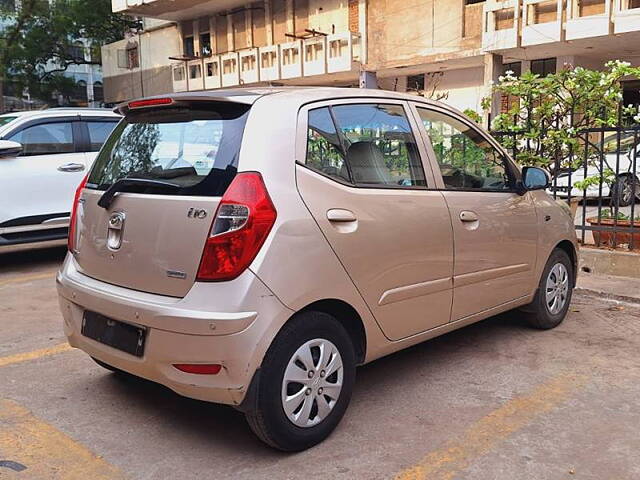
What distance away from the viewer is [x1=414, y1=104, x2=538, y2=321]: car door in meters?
3.82

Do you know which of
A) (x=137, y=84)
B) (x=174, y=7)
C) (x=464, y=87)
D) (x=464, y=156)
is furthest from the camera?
(x=137, y=84)

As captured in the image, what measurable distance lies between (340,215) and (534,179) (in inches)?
78.8

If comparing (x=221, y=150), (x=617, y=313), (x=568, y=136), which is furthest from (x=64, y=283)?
(x=568, y=136)

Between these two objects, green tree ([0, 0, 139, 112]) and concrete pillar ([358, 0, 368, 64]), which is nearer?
concrete pillar ([358, 0, 368, 64])

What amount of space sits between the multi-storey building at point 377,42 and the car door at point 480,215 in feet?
38.9

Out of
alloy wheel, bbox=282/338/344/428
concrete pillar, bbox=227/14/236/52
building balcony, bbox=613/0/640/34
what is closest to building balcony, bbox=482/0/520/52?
building balcony, bbox=613/0/640/34

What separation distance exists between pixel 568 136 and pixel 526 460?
5.31 metres

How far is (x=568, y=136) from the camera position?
733 centimetres

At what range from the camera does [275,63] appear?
2420cm

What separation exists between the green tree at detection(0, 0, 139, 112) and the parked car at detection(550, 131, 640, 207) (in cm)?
2666

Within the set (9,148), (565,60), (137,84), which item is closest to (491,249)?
(9,148)

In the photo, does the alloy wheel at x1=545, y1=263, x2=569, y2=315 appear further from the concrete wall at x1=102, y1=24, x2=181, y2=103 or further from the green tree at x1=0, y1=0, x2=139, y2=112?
the green tree at x1=0, y1=0, x2=139, y2=112

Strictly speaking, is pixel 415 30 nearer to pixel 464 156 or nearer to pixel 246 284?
pixel 464 156

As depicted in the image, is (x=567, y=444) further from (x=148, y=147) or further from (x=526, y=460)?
(x=148, y=147)
